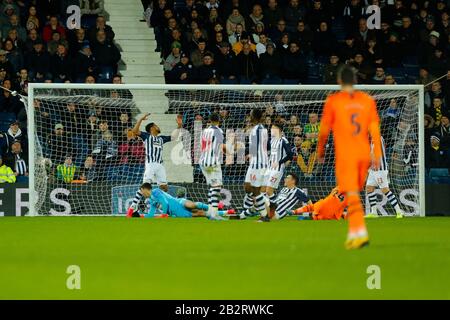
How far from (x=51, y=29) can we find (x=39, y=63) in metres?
1.40

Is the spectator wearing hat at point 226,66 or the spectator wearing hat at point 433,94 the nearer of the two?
the spectator wearing hat at point 433,94

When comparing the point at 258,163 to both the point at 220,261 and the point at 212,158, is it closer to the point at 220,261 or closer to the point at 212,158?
the point at 212,158

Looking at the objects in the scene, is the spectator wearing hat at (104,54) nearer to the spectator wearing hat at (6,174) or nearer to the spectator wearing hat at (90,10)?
the spectator wearing hat at (90,10)

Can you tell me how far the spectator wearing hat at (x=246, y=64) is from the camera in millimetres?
25031

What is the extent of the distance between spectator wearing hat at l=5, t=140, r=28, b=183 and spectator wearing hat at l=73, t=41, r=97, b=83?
8.56 ft

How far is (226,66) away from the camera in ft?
82.2

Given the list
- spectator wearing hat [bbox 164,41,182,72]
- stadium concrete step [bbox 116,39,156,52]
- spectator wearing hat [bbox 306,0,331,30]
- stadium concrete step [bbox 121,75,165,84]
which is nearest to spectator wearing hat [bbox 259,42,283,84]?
spectator wearing hat [bbox 306,0,331,30]

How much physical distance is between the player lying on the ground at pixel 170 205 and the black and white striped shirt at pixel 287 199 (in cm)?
106

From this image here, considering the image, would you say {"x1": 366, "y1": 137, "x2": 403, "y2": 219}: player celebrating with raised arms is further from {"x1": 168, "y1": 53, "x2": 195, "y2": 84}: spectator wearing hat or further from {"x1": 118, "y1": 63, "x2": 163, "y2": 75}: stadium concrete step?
{"x1": 118, "y1": 63, "x2": 163, "y2": 75}: stadium concrete step

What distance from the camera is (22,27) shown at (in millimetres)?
25203

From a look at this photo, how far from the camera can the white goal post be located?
70.2 feet

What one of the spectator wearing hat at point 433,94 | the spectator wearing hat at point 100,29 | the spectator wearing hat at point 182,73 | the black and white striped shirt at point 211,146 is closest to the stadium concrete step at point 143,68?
the spectator wearing hat at point 100,29

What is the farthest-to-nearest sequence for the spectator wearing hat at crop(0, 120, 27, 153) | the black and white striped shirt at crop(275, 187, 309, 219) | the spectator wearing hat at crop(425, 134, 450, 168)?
the spectator wearing hat at crop(425, 134, 450, 168) < the spectator wearing hat at crop(0, 120, 27, 153) < the black and white striped shirt at crop(275, 187, 309, 219)

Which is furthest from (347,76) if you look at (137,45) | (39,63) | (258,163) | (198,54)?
(137,45)
